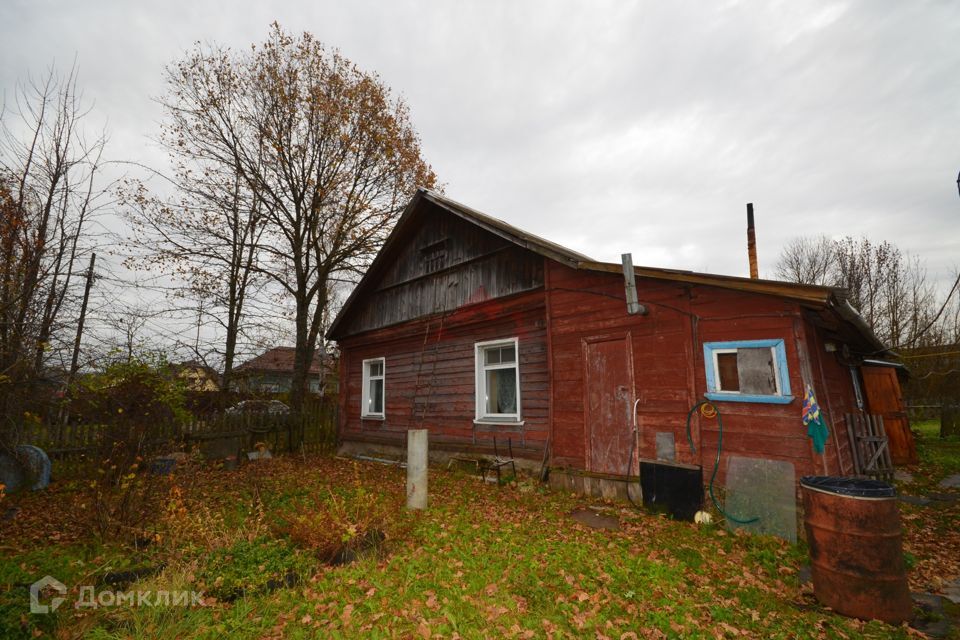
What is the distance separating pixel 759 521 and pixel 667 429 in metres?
1.77

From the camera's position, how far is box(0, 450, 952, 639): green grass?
3.76 m

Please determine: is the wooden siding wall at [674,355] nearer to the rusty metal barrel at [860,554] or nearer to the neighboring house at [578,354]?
the neighboring house at [578,354]

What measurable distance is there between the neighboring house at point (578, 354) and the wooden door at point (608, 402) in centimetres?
2

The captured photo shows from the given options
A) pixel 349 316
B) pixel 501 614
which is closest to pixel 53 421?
pixel 349 316

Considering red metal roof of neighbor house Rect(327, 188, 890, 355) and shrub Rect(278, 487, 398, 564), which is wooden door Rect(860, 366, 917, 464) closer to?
red metal roof of neighbor house Rect(327, 188, 890, 355)

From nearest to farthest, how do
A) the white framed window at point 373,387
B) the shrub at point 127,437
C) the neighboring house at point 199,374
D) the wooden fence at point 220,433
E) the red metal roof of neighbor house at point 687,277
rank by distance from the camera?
the shrub at point 127,437 < the red metal roof of neighbor house at point 687,277 < the wooden fence at point 220,433 < the neighboring house at point 199,374 < the white framed window at point 373,387

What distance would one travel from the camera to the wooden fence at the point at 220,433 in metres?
9.12

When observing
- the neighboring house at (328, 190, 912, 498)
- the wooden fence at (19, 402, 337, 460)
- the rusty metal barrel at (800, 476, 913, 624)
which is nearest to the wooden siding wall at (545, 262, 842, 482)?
the neighboring house at (328, 190, 912, 498)

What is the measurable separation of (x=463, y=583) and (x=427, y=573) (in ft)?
1.52

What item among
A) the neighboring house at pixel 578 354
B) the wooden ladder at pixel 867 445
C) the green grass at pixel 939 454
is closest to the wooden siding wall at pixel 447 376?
the neighboring house at pixel 578 354

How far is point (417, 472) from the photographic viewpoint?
296 inches

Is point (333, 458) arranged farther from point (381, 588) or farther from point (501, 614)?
point (501, 614)

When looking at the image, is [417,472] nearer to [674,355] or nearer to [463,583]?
[463,583]

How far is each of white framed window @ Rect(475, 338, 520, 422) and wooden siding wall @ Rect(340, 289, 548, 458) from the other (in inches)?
7.2
